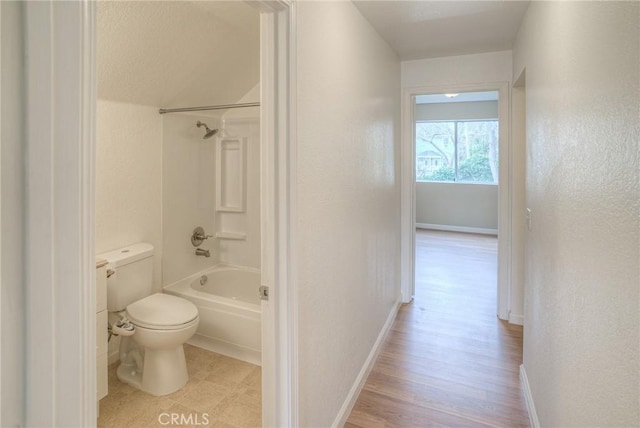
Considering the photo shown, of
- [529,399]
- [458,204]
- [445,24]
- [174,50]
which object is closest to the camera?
[529,399]

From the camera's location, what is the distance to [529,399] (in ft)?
7.01

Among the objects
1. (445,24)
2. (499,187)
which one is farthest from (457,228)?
(445,24)

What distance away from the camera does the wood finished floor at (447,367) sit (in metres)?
2.12

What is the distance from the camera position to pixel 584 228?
1.17 meters

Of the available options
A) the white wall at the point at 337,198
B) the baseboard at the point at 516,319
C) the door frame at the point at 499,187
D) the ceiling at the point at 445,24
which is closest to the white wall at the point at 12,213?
the white wall at the point at 337,198

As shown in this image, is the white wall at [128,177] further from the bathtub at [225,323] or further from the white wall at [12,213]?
the white wall at [12,213]

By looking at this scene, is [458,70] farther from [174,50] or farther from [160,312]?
[160,312]

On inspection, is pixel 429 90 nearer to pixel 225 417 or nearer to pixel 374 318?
pixel 374 318

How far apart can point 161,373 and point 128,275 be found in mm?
676

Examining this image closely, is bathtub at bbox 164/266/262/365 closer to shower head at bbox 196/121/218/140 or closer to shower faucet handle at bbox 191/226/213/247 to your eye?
shower faucet handle at bbox 191/226/213/247

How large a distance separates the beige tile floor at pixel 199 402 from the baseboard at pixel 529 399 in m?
1.44

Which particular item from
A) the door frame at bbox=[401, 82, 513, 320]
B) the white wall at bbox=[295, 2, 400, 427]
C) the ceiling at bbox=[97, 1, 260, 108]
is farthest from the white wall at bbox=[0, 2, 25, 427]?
the door frame at bbox=[401, 82, 513, 320]

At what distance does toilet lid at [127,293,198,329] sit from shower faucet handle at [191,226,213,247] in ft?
2.56

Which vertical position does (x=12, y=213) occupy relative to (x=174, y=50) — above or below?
below
